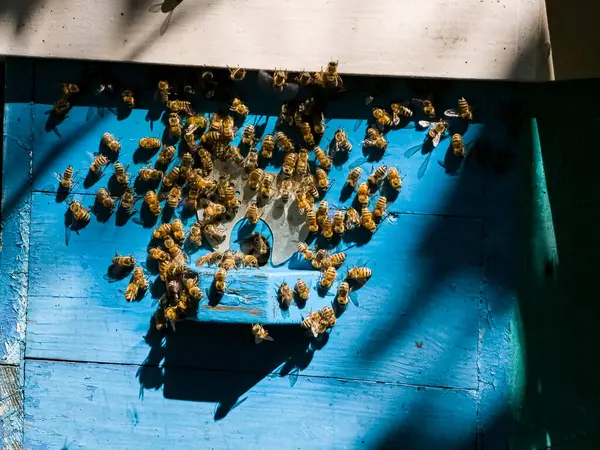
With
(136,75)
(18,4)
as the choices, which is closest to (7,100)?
(18,4)

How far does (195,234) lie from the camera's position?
10.5 feet

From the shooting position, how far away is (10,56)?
3.25 m

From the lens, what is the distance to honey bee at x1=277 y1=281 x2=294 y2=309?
2.99 metres

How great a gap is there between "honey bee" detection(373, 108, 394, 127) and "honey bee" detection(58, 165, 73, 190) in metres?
1.62

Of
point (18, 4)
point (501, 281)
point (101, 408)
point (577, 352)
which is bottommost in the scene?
point (101, 408)

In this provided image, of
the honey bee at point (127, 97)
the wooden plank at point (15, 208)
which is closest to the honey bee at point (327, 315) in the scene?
the honey bee at point (127, 97)

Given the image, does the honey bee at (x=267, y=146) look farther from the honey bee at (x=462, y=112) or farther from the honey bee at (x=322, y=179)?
the honey bee at (x=462, y=112)

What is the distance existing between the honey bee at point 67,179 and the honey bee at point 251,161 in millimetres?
930

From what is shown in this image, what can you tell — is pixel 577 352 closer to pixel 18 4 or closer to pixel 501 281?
pixel 501 281

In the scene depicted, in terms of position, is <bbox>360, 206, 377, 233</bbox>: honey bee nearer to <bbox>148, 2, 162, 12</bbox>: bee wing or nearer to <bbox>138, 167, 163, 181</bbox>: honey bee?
<bbox>138, 167, 163, 181</bbox>: honey bee

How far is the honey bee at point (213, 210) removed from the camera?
3164mm

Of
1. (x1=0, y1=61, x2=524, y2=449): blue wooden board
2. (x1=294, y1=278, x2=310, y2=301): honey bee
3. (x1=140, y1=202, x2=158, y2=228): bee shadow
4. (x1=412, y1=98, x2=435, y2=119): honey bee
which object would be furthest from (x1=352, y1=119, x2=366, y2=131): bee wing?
(x1=140, y1=202, x2=158, y2=228): bee shadow

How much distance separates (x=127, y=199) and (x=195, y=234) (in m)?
0.41

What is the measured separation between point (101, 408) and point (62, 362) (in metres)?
0.33
